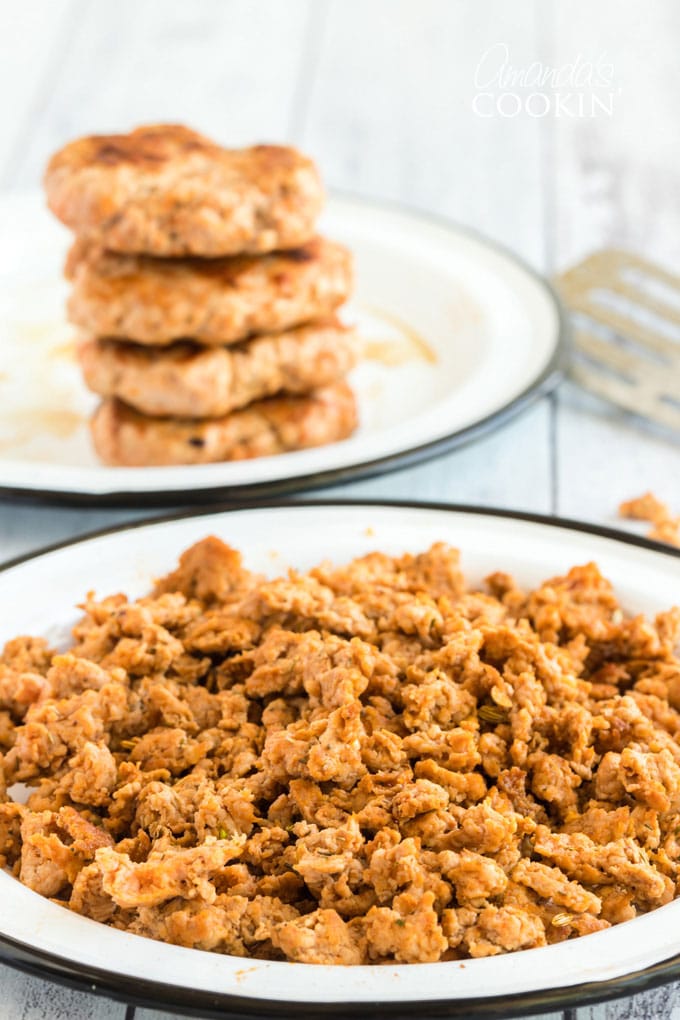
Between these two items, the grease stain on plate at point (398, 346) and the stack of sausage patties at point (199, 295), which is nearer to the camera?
the stack of sausage patties at point (199, 295)

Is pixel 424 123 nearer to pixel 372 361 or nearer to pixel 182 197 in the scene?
pixel 372 361

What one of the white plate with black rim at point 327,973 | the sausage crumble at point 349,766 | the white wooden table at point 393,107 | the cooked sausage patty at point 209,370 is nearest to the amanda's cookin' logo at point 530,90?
the white wooden table at point 393,107

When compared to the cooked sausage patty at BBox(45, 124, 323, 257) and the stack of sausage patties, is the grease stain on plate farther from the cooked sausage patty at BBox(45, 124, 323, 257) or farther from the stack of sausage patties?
the cooked sausage patty at BBox(45, 124, 323, 257)

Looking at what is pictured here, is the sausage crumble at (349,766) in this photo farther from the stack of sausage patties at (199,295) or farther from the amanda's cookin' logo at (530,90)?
the amanda's cookin' logo at (530,90)

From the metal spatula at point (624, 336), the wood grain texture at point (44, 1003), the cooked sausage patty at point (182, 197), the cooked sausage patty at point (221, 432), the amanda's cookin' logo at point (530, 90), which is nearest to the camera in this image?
Result: the wood grain texture at point (44, 1003)

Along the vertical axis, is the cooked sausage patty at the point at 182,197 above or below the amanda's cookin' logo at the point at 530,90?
below

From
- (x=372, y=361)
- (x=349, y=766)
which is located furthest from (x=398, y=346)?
(x=349, y=766)
